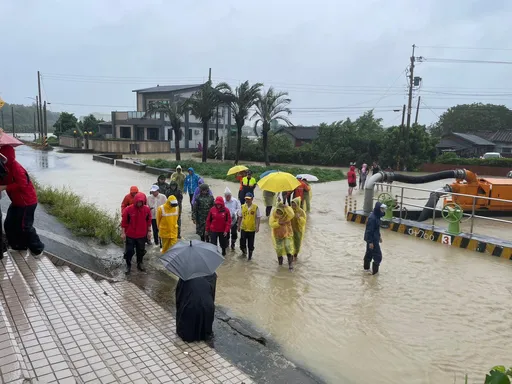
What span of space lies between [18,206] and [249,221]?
4.43 metres

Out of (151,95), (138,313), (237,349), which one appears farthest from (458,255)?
(151,95)

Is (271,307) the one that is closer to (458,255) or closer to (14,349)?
(14,349)

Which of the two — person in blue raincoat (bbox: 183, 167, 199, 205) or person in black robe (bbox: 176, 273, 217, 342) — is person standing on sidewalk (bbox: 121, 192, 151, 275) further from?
person in blue raincoat (bbox: 183, 167, 199, 205)

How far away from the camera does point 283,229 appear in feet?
27.0

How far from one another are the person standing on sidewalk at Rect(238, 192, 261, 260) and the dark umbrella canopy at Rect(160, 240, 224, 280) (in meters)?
3.44

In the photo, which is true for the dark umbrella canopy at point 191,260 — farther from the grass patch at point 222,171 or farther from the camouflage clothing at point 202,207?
the grass patch at point 222,171

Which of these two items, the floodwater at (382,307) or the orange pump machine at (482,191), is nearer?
the floodwater at (382,307)

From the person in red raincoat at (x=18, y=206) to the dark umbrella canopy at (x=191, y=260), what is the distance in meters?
2.60

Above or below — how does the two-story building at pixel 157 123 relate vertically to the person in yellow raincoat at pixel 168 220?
above

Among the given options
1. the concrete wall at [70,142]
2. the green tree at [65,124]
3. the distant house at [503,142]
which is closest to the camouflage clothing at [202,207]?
the concrete wall at [70,142]

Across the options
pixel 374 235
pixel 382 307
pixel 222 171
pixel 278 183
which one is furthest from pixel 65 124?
pixel 382 307

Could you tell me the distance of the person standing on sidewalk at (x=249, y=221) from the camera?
344 inches

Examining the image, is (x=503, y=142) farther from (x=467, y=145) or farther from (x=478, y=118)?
(x=478, y=118)

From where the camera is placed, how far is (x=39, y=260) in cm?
632
